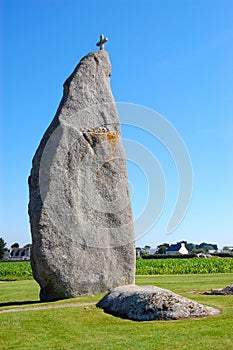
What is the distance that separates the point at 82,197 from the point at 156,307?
5.29 metres

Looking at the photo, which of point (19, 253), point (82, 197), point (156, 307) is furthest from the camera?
point (19, 253)

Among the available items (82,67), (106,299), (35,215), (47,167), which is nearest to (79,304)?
(106,299)

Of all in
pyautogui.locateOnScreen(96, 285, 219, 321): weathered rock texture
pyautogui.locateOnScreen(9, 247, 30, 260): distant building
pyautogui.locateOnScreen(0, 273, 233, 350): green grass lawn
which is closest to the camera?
pyautogui.locateOnScreen(0, 273, 233, 350): green grass lawn

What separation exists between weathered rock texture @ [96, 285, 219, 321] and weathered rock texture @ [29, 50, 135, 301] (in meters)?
3.42

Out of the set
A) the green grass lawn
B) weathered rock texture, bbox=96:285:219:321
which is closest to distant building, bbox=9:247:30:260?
the green grass lawn

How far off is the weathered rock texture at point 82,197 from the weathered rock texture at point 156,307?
3.42 metres

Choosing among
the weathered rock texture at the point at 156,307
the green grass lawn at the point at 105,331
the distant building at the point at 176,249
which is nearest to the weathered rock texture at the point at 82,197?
the green grass lawn at the point at 105,331

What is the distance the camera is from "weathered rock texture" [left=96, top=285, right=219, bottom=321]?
32.3 feet

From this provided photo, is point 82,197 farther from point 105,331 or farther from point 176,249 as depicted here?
point 176,249

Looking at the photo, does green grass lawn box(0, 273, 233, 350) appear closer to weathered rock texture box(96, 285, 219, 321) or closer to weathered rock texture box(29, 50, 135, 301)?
weathered rock texture box(96, 285, 219, 321)

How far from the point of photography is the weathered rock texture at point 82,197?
13758mm

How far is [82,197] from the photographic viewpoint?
14.5 metres

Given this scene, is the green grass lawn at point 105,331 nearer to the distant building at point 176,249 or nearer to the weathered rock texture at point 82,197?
the weathered rock texture at point 82,197

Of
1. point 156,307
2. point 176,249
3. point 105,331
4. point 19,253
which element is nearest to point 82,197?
point 156,307
